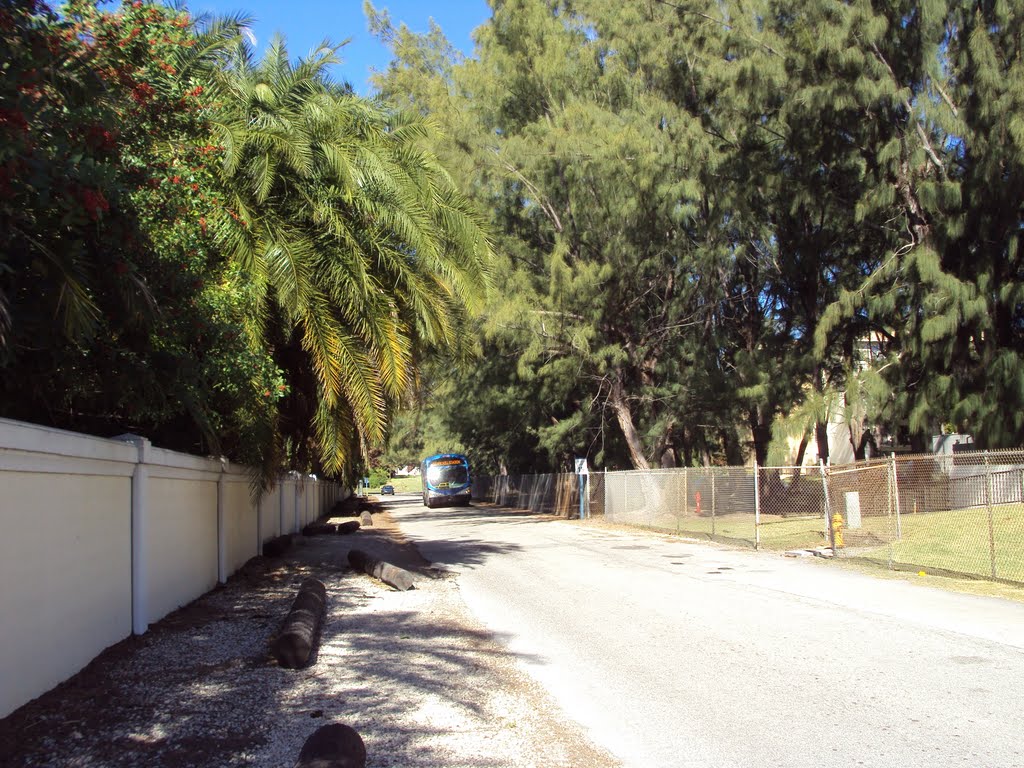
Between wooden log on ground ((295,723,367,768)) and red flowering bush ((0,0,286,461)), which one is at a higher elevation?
red flowering bush ((0,0,286,461))

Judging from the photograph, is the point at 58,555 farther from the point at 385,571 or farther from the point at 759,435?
the point at 759,435

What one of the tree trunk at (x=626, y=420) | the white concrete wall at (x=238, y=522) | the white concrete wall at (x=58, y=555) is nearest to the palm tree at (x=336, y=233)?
the white concrete wall at (x=238, y=522)

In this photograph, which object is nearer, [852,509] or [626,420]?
[852,509]

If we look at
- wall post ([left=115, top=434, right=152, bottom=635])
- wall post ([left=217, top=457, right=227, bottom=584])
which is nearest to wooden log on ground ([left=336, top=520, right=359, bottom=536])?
wall post ([left=217, top=457, right=227, bottom=584])

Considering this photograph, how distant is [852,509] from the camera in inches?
656

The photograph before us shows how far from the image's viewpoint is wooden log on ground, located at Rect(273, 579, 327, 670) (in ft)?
24.4

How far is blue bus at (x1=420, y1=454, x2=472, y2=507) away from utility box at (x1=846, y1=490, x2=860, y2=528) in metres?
36.6

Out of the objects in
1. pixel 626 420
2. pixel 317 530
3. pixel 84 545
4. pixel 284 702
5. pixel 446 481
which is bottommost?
pixel 317 530

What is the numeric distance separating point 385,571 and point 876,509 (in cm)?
945

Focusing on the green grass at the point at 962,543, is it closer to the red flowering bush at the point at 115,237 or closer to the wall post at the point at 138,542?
→ the red flowering bush at the point at 115,237

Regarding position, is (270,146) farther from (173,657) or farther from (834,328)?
(834,328)

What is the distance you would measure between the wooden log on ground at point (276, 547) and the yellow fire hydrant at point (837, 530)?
10739mm

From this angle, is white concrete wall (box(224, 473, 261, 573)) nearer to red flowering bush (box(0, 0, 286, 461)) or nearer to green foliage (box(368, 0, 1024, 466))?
red flowering bush (box(0, 0, 286, 461))

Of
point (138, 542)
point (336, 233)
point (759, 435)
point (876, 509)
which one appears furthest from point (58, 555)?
point (759, 435)
